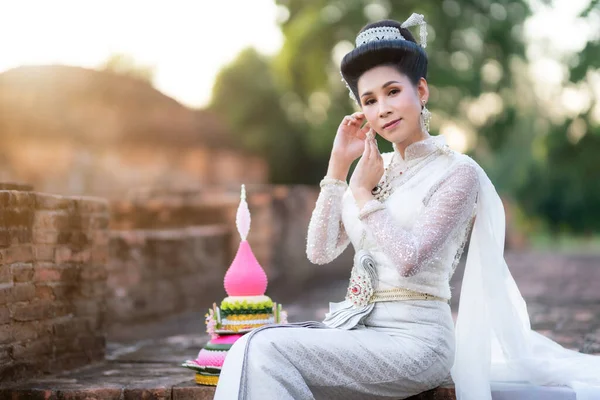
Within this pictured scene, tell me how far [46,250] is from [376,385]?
2.24 meters

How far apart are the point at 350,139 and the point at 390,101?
339mm

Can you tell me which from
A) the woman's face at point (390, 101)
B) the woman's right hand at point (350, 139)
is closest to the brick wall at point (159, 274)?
the woman's right hand at point (350, 139)

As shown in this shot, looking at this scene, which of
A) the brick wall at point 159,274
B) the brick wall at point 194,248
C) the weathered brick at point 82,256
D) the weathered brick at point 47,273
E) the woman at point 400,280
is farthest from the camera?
the brick wall at point 194,248

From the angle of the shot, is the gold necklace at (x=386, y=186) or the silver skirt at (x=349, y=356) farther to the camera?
the gold necklace at (x=386, y=186)

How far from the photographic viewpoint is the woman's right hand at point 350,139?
3.21m

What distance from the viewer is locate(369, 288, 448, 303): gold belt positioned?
2.96 meters

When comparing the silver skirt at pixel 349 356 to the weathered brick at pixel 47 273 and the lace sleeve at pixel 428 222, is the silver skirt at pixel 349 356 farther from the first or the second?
the weathered brick at pixel 47 273

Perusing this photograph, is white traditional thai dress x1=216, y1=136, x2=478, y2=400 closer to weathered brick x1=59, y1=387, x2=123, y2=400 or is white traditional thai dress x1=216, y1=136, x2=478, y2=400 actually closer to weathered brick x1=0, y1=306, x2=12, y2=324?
weathered brick x1=59, y1=387, x2=123, y2=400

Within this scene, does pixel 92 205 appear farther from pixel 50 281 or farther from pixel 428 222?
pixel 428 222

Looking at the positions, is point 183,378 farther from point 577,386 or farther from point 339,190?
point 577,386

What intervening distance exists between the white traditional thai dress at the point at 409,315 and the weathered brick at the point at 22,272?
166 centimetres

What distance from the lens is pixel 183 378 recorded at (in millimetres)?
3811

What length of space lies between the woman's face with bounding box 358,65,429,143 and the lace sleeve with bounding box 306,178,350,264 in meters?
0.33

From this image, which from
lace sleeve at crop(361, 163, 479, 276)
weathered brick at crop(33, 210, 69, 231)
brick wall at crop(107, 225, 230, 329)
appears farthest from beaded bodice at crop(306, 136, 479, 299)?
brick wall at crop(107, 225, 230, 329)
